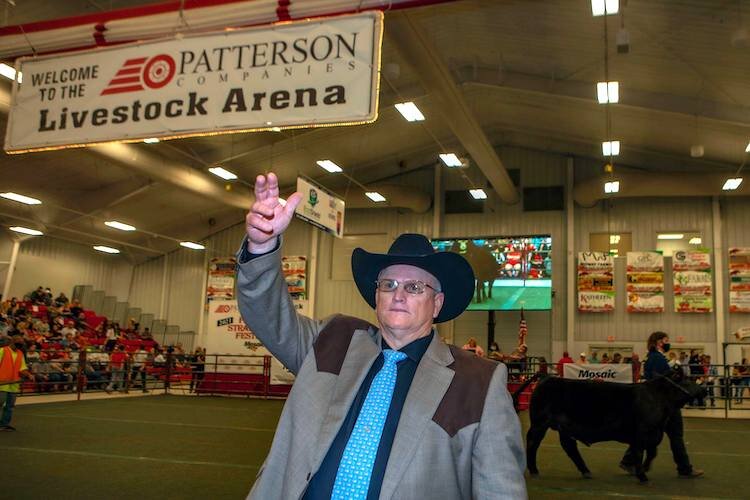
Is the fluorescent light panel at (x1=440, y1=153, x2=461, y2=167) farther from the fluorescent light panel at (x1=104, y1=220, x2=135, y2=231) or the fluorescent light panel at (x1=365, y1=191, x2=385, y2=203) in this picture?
the fluorescent light panel at (x1=104, y1=220, x2=135, y2=231)

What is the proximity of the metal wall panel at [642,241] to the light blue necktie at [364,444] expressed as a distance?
20.0 meters

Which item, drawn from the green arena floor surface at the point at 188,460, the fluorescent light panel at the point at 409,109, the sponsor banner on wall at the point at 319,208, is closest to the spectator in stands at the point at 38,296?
the green arena floor surface at the point at 188,460

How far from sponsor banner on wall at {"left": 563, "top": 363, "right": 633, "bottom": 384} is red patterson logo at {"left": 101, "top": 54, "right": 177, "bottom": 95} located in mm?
10944

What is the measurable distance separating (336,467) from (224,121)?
317 cm

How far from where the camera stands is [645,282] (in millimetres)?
20375

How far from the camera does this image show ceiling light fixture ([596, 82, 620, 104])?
13797 mm

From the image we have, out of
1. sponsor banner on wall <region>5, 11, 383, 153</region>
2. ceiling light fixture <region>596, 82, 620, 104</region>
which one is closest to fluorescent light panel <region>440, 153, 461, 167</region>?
ceiling light fixture <region>596, 82, 620, 104</region>

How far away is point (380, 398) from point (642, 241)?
21.0m

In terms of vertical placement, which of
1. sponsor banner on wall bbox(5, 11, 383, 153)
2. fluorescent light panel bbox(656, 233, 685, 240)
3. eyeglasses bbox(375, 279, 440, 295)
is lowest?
eyeglasses bbox(375, 279, 440, 295)

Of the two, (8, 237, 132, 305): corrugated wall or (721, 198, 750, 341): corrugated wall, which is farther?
(8, 237, 132, 305): corrugated wall

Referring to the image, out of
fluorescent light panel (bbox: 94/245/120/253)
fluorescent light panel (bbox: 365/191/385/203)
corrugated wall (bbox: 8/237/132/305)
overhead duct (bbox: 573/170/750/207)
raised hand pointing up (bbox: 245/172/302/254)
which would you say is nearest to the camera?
raised hand pointing up (bbox: 245/172/302/254)

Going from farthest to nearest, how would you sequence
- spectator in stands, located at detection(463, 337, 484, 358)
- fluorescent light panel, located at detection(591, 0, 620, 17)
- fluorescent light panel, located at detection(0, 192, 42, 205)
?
fluorescent light panel, located at detection(0, 192, 42, 205) < spectator in stands, located at detection(463, 337, 484, 358) < fluorescent light panel, located at detection(591, 0, 620, 17)

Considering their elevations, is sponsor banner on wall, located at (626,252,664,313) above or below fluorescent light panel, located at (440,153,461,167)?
below

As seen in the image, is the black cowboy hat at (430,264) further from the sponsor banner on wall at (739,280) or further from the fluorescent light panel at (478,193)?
the sponsor banner on wall at (739,280)
